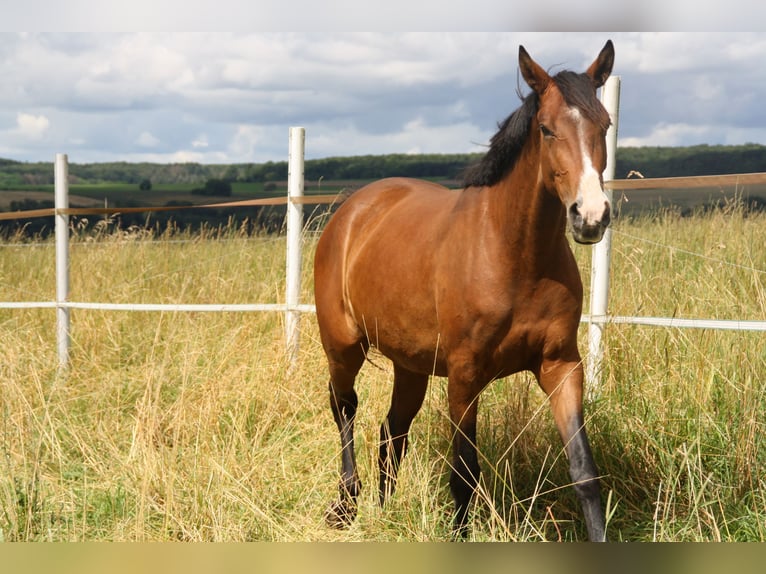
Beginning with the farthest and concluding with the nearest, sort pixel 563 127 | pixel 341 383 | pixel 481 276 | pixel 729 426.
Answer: pixel 341 383 → pixel 729 426 → pixel 481 276 → pixel 563 127

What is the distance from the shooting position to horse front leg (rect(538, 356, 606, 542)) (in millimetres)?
2916

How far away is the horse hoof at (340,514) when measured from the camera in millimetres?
3709

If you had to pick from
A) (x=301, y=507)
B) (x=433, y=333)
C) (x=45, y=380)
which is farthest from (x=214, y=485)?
(x=45, y=380)

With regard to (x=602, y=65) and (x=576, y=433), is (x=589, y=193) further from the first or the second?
(x=576, y=433)

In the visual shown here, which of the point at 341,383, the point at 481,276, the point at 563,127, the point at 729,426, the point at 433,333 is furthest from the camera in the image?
the point at 341,383

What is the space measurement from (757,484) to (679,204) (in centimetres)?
538

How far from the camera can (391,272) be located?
3.67m

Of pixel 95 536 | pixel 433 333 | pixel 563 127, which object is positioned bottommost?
pixel 95 536

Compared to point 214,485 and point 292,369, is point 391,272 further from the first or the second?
point 292,369

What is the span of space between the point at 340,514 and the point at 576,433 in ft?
4.90

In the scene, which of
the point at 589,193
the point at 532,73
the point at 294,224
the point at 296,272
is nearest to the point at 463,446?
the point at 589,193

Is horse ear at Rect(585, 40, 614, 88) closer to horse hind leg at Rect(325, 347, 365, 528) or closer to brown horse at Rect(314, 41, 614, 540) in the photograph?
brown horse at Rect(314, 41, 614, 540)

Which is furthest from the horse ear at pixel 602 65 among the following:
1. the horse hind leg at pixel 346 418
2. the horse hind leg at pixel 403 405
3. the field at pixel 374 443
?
the horse hind leg at pixel 346 418

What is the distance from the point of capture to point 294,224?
6.09m
